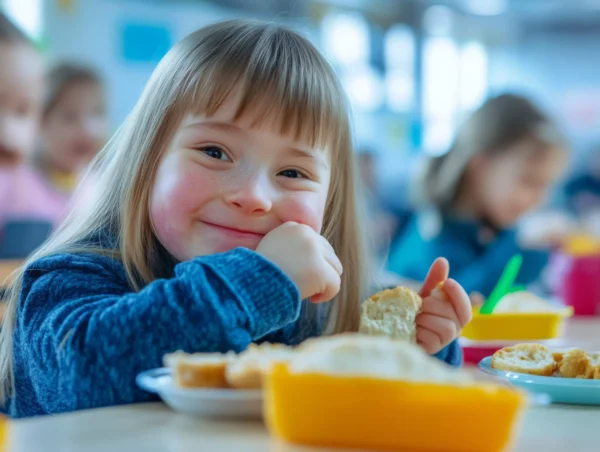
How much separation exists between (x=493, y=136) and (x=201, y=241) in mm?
1992

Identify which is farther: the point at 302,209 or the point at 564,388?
the point at 302,209

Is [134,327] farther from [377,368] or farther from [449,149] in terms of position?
[449,149]

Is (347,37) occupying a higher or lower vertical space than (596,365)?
higher

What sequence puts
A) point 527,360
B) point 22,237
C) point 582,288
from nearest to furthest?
1. point 527,360
2. point 582,288
3. point 22,237

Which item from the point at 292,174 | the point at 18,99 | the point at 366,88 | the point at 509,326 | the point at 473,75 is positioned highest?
the point at 473,75

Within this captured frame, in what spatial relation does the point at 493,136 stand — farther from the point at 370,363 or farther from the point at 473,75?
the point at 473,75

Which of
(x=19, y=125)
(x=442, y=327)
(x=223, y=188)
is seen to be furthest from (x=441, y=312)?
(x=19, y=125)

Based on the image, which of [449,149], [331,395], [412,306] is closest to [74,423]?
[331,395]

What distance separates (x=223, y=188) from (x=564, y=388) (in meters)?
0.40

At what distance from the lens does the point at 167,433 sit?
538 millimetres

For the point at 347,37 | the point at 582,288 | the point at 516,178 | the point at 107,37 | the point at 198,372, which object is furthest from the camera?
the point at 347,37

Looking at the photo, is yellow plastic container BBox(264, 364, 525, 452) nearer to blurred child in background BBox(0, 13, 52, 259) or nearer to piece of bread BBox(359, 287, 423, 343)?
piece of bread BBox(359, 287, 423, 343)

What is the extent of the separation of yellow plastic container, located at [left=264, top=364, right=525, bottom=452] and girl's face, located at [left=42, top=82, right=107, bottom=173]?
3.07 meters

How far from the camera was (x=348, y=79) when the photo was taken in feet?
20.5
